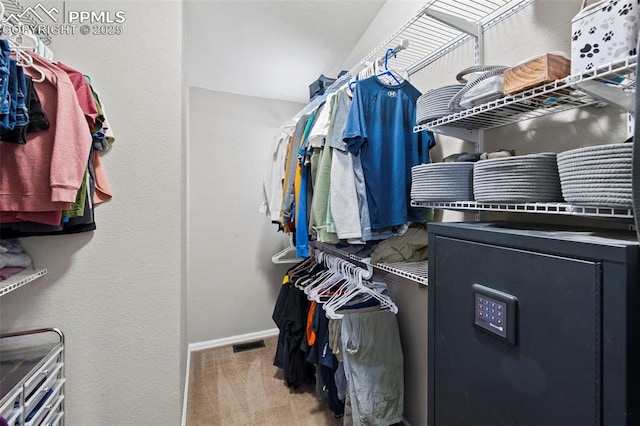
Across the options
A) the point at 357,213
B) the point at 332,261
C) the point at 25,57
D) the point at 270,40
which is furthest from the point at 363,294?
the point at 270,40

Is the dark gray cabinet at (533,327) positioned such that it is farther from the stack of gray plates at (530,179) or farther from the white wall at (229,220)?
the white wall at (229,220)

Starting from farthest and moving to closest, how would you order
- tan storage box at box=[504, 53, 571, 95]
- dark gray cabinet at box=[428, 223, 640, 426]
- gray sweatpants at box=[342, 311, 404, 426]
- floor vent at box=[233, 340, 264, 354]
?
floor vent at box=[233, 340, 264, 354] < gray sweatpants at box=[342, 311, 404, 426] < tan storage box at box=[504, 53, 571, 95] < dark gray cabinet at box=[428, 223, 640, 426]

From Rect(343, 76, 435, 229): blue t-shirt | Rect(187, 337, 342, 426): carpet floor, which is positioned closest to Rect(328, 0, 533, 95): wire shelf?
Rect(343, 76, 435, 229): blue t-shirt

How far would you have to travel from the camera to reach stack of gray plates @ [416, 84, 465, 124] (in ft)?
3.41

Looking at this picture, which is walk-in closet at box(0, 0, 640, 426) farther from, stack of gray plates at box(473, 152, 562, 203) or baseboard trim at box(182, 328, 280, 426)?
baseboard trim at box(182, 328, 280, 426)

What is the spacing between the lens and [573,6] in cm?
89

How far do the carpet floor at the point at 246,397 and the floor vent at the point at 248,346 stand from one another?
141mm

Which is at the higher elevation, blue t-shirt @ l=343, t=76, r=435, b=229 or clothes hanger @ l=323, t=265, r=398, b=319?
blue t-shirt @ l=343, t=76, r=435, b=229

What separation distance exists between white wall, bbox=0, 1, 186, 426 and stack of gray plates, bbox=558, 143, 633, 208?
1.53 meters

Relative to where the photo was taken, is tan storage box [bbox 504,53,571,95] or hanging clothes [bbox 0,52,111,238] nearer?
tan storage box [bbox 504,53,571,95]

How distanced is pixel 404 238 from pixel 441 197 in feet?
1.47

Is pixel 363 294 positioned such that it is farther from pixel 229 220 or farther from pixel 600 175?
pixel 229 220

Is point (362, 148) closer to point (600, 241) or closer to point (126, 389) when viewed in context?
point (600, 241)

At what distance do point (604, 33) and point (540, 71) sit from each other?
12 cm
